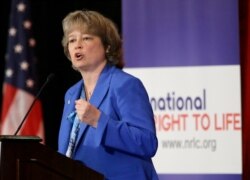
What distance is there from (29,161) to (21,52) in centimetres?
362

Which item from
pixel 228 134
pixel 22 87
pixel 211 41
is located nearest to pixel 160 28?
pixel 211 41

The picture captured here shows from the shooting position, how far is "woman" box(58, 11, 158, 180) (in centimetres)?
270

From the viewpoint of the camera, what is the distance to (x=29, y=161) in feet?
7.70

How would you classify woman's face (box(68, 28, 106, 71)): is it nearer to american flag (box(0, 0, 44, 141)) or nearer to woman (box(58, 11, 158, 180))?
woman (box(58, 11, 158, 180))

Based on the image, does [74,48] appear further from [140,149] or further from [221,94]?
[221,94]

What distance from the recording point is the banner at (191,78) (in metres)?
4.52

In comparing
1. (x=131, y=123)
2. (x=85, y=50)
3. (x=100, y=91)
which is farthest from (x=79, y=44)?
(x=131, y=123)

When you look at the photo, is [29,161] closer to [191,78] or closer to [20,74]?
[191,78]

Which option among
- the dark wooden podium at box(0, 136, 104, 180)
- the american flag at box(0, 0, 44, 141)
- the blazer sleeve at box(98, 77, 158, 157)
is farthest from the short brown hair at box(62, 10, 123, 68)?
the american flag at box(0, 0, 44, 141)

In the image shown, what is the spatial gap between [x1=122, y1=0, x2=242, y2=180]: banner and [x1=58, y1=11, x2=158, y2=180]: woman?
160 cm

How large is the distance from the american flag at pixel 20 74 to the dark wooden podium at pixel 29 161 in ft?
11.2

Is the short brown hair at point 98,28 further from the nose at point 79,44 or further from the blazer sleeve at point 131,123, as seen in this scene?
the blazer sleeve at point 131,123

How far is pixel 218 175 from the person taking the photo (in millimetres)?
4535

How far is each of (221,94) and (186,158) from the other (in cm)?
51
